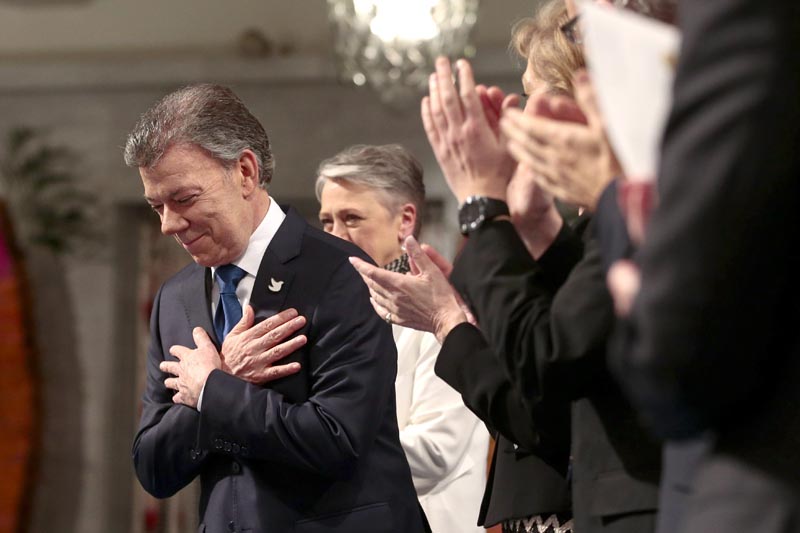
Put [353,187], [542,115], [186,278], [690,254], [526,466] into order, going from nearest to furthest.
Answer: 1. [690,254]
2. [542,115]
3. [526,466]
4. [186,278]
5. [353,187]

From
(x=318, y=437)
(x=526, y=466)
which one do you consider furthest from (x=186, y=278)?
(x=526, y=466)

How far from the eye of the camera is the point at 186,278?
2.70 meters

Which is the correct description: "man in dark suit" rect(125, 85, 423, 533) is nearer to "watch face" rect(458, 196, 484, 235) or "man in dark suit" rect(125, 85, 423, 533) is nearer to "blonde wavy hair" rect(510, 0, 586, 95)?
"blonde wavy hair" rect(510, 0, 586, 95)

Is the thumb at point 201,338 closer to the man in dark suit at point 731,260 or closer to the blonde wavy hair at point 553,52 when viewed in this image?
the blonde wavy hair at point 553,52

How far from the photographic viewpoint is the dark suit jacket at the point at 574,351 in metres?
1.53

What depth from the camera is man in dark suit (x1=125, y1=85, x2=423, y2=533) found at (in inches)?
A: 92.8

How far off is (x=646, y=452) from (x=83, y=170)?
20.2ft

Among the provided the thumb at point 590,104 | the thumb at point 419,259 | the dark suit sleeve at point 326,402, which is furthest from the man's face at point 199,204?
the thumb at point 590,104

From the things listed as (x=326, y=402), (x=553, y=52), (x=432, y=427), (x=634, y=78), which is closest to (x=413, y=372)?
(x=432, y=427)

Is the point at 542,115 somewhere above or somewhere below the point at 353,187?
below

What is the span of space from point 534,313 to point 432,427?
5.84 ft

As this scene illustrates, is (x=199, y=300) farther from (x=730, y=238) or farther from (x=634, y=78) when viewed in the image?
(x=730, y=238)

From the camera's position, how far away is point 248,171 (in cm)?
264

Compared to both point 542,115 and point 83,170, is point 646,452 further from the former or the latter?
point 83,170
